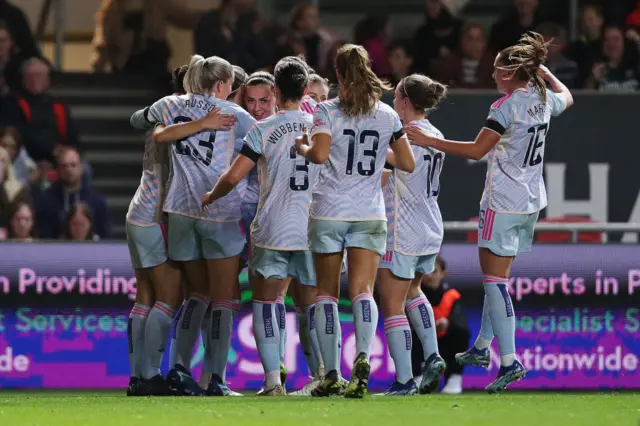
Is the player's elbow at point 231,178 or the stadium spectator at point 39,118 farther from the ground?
the stadium spectator at point 39,118

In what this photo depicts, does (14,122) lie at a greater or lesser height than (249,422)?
greater

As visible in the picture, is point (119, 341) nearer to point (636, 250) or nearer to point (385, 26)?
point (636, 250)

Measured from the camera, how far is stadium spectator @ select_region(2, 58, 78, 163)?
52.8ft

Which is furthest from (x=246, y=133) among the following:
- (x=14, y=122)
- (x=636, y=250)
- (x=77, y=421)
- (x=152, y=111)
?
(x=14, y=122)

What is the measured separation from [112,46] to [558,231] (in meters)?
6.84

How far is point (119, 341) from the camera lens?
1290 centimetres

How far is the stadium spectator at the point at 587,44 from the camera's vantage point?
16.4 metres

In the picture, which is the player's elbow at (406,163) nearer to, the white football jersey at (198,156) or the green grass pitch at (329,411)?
the white football jersey at (198,156)

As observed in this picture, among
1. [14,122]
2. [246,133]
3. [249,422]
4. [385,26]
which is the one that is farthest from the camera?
[385,26]

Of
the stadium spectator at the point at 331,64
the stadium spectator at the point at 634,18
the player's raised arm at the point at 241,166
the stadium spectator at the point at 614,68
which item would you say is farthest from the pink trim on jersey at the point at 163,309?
the stadium spectator at the point at 634,18

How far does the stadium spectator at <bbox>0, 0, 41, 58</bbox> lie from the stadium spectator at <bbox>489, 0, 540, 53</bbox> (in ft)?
16.5

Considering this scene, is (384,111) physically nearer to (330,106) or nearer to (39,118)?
(330,106)

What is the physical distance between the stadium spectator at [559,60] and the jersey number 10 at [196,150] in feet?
18.7

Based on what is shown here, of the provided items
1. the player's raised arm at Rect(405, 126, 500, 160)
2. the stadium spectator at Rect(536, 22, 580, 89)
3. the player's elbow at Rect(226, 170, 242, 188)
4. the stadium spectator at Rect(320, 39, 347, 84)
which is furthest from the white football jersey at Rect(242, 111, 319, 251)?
the stadium spectator at Rect(320, 39, 347, 84)
